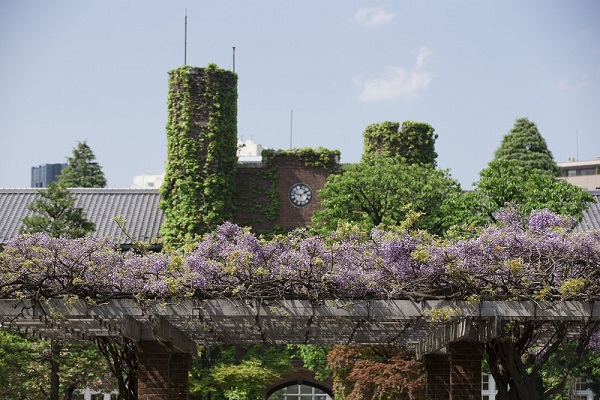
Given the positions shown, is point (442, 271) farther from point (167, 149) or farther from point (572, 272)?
point (167, 149)

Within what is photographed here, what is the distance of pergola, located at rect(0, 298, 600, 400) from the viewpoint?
62.6 feet

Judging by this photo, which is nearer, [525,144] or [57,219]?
[57,219]

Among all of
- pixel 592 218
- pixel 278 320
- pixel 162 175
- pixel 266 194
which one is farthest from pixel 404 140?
pixel 162 175

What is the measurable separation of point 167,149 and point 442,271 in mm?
36234

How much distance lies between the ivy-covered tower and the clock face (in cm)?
391

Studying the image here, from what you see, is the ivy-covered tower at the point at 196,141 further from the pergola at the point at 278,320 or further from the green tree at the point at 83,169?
the pergola at the point at 278,320

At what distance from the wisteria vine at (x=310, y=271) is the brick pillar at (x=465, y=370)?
1956mm

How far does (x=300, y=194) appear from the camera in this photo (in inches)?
2265

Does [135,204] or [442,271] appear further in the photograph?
[135,204]

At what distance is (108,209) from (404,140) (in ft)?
43.2

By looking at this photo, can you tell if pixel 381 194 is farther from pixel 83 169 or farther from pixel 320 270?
pixel 83 169

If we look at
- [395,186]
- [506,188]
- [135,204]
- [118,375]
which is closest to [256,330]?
[118,375]

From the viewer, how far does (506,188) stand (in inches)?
1582

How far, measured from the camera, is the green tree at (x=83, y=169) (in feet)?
248
